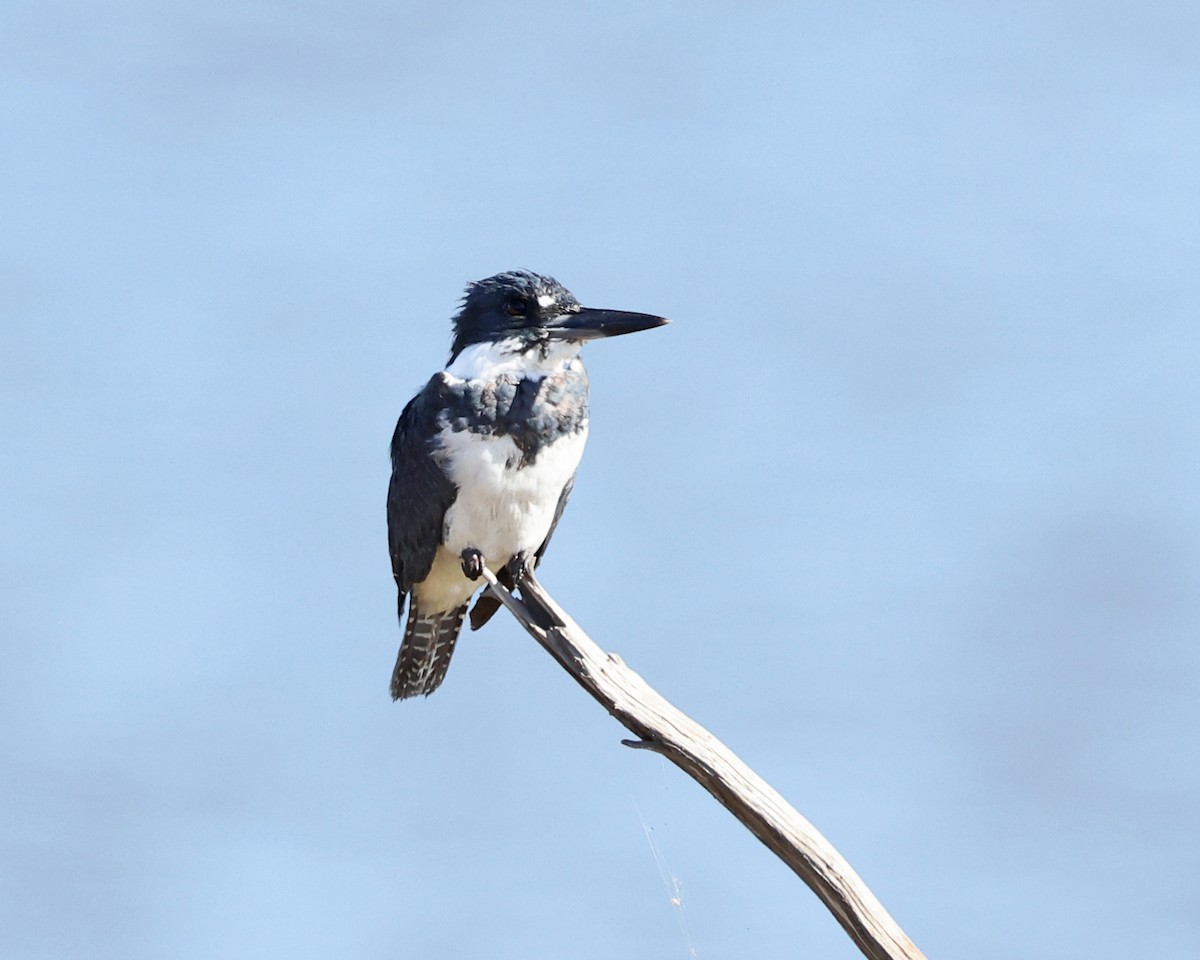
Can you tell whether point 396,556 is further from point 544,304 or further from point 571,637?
point 571,637

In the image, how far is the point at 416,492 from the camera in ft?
21.5

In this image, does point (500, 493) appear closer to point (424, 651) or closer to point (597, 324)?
point (597, 324)

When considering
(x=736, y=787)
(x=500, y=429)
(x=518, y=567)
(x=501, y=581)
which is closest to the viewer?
(x=736, y=787)

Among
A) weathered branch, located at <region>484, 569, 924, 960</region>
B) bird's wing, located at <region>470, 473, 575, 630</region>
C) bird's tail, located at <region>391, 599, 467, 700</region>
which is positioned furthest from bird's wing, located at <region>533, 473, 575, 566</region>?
weathered branch, located at <region>484, 569, 924, 960</region>

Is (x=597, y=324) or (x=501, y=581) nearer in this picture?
(x=597, y=324)

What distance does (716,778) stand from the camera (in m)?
5.01

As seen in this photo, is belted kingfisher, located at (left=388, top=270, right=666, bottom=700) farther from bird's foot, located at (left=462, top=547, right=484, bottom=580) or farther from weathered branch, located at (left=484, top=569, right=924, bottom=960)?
weathered branch, located at (left=484, top=569, right=924, bottom=960)

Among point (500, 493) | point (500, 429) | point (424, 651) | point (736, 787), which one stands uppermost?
point (500, 429)

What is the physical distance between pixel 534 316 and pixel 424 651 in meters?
1.44

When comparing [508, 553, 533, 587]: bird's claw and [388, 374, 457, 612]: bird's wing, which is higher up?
[388, 374, 457, 612]: bird's wing

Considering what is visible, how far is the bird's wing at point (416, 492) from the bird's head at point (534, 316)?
0.92 feet

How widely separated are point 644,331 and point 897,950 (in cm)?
236

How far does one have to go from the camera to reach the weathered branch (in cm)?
486

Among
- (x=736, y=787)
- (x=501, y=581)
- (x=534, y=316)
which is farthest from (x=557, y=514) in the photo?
(x=736, y=787)
